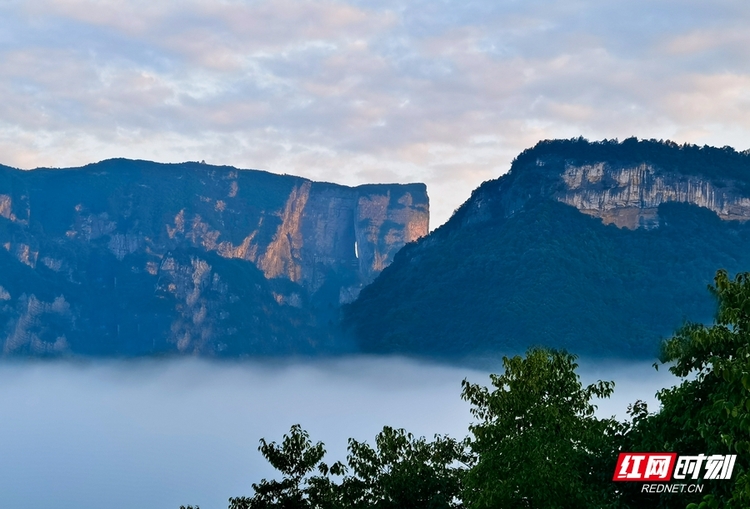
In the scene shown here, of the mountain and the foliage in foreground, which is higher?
the mountain

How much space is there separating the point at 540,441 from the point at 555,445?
0.39 metres

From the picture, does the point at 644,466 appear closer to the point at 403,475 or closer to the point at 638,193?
the point at 403,475

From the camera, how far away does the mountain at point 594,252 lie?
169m

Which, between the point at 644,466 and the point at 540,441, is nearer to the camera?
the point at 644,466

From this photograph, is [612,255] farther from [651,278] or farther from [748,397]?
[748,397]

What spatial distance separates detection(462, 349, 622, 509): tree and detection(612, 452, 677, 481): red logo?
38.1 inches

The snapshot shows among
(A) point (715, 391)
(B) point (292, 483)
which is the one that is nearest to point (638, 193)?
(B) point (292, 483)

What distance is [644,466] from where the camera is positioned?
2527 centimetres

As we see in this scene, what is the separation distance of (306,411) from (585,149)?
65.8 m

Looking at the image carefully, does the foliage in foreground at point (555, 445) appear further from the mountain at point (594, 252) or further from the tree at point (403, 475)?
the mountain at point (594, 252)

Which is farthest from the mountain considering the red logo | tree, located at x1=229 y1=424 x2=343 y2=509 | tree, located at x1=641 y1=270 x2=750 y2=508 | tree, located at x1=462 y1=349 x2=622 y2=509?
tree, located at x1=641 y1=270 x2=750 y2=508

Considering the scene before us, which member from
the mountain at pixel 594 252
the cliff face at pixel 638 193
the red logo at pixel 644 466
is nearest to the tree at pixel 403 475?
the red logo at pixel 644 466

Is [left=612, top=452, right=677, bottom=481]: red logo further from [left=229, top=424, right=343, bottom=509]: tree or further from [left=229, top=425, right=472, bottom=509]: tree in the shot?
[left=229, top=424, right=343, bottom=509]: tree

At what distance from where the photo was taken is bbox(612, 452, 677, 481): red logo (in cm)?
2441
